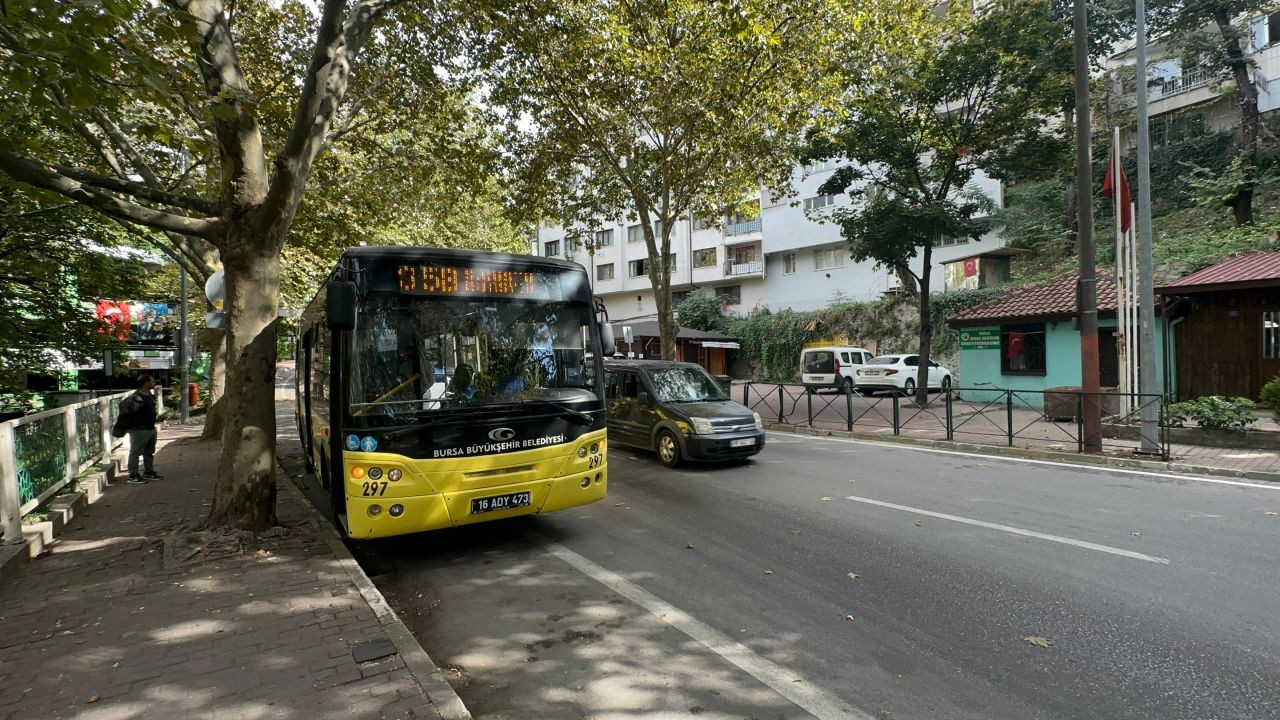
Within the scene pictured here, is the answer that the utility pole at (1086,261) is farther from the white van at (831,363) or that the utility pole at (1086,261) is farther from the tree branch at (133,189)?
the white van at (831,363)

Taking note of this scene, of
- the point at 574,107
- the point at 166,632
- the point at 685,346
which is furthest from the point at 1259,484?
the point at 685,346

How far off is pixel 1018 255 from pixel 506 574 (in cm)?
3131

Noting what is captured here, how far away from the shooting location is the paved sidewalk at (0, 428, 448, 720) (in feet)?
10.6

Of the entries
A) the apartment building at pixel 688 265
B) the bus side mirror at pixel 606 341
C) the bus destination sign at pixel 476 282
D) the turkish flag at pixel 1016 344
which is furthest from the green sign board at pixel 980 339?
the apartment building at pixel 688 265

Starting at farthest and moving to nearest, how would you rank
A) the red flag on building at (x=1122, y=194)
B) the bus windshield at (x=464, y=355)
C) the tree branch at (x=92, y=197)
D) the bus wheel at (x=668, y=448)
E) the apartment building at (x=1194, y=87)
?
the apartment building at (x=1194, y=87) → the red flag on building at (x=1122, y=194) → the bus wheel at (x=668, y=448) → the bus windshield at (x=464, y=355) → the tree branch at (x=92, y=197)

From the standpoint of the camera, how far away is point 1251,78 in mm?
26578

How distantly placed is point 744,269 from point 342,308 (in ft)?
122

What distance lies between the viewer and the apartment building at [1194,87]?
2605 centimetres

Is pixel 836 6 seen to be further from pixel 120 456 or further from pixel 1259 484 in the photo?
pixel 120 456

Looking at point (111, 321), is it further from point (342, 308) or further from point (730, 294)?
point (730, 294)

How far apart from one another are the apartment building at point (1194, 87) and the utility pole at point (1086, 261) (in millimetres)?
20103

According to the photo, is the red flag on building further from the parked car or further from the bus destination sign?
the bus destination sign

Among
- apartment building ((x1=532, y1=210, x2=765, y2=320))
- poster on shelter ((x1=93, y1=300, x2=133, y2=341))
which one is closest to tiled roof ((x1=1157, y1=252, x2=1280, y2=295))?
poster on shelter ((x1=93, y1=300, x2=133, y2=341))

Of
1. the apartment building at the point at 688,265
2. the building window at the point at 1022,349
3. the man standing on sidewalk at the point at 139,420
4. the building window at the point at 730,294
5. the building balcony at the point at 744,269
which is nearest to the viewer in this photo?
the man standing on sidewalk at the point at 139,420
